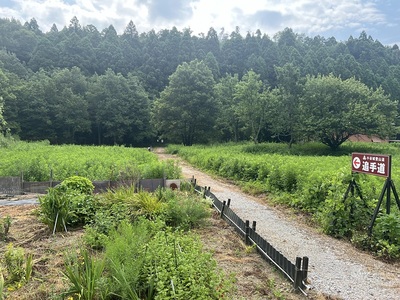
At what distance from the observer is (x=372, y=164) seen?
231 inches

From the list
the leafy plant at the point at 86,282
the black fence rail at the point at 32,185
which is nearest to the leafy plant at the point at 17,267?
the leafy plant at the point at 86,282

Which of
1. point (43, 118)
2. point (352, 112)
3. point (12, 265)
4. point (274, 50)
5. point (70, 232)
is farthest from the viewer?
point (274, 50)

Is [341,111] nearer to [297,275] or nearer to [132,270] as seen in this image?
[297,275]

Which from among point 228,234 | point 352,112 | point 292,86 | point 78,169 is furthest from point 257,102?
point 228,234

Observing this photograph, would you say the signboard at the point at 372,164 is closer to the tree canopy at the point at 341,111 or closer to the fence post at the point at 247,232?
the fence post at the point at 247,232

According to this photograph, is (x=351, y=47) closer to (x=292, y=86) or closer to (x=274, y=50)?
(x=274, y=50)

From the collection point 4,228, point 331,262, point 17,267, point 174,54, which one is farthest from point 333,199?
point 174,54

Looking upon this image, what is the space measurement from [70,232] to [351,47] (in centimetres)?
7435

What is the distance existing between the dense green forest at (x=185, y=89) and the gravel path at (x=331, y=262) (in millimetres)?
20490

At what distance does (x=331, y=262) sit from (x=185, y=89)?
115ft

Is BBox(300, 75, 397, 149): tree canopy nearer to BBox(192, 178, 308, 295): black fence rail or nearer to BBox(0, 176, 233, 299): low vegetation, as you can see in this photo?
BBox(192, 178, 308, 295): black fence rail

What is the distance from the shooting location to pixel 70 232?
5734mm

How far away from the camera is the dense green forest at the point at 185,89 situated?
3048cm

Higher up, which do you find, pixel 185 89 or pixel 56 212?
pixel 185 89
